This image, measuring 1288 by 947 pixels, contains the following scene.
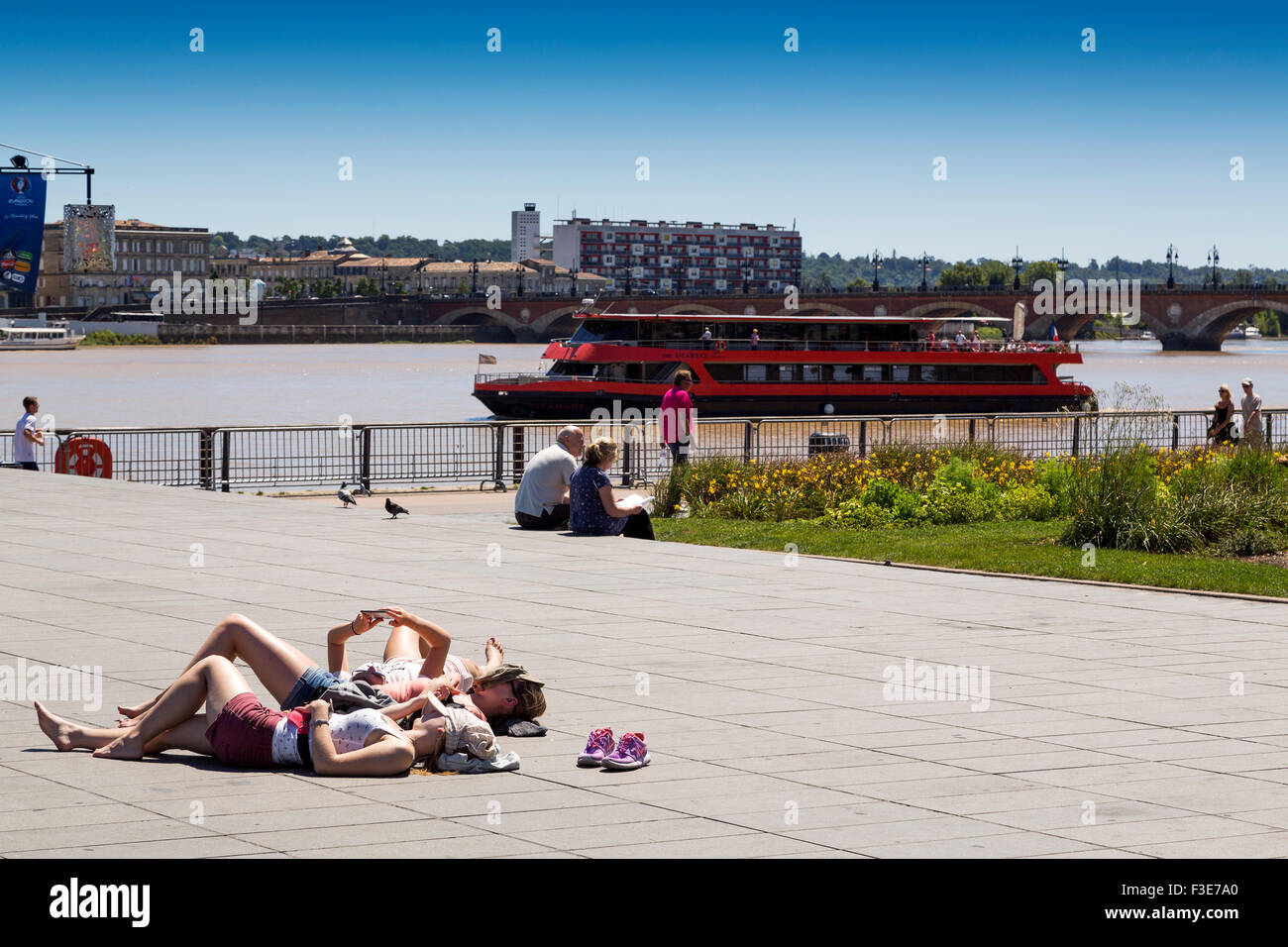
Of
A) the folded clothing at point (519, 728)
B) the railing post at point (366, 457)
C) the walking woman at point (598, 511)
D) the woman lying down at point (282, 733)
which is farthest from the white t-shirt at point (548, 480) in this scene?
the woman lying down at point (282, 733)

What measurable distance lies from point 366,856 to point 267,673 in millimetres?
2054

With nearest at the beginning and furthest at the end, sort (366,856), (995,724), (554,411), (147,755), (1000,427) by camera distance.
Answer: (366,856) < (147,755) < (995,724) < (1000,427) < (554,411)

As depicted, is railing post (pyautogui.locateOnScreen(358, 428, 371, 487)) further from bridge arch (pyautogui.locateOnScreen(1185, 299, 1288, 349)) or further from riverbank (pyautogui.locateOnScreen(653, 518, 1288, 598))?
bridge arch (pyautogui.locateOnScreen(1185, 299, 1288, 349))

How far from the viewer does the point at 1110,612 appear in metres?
11.6

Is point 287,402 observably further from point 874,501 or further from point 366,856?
point 366,856

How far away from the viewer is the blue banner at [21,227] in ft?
60.0

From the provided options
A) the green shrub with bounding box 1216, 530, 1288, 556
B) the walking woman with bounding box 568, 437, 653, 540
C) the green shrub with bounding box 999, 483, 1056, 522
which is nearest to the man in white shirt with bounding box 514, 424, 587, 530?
the walking woman with bounding box 568, 437, 653, 540

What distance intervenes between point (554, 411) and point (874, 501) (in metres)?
35.7

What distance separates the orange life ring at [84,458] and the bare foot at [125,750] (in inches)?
670

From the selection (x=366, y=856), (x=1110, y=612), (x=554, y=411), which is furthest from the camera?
(x=554, y=411)

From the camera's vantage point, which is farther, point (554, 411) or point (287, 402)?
point (287, 402)

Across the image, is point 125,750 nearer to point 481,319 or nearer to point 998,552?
point 998,552

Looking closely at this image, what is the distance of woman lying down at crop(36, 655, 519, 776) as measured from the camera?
684 cm
